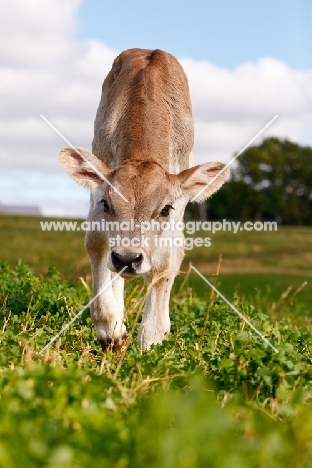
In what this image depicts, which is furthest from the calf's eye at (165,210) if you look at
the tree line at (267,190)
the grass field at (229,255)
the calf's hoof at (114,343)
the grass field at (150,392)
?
the tree line at (267,190)

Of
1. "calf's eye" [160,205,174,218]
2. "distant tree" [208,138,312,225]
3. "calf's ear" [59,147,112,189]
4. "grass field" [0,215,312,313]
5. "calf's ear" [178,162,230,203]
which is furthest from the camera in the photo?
"distant tree" [208,138,312,225]

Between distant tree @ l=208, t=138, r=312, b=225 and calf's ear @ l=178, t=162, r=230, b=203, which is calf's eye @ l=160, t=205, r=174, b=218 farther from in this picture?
distant tree @ l=208, t=138, r=312, b=225

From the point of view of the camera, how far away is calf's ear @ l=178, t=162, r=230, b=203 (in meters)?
7.86

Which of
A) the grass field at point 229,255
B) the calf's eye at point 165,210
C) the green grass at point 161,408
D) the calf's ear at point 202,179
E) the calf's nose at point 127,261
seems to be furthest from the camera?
the grass field at point 229,255

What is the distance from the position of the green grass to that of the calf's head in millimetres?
849

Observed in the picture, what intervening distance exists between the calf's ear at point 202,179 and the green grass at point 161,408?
1581 mm

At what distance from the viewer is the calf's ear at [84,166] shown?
25.1 feet

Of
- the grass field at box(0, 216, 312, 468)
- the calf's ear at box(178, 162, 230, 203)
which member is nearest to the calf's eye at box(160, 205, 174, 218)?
the calf's ear at box(178, 162, 230, 203)

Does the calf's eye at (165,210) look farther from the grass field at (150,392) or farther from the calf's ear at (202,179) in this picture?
the grass field at (150,392)

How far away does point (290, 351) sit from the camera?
5363mm

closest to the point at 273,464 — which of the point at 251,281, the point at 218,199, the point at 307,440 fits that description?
the point at 307,440

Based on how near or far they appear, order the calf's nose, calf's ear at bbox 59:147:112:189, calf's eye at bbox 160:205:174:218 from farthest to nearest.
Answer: calf's ear at bbox 59:147:112:189 < calf's eye at bbox 160:205:174:218 < the calf's nose

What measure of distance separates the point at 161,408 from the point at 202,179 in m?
5.13

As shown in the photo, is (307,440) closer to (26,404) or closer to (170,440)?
(170,440)
